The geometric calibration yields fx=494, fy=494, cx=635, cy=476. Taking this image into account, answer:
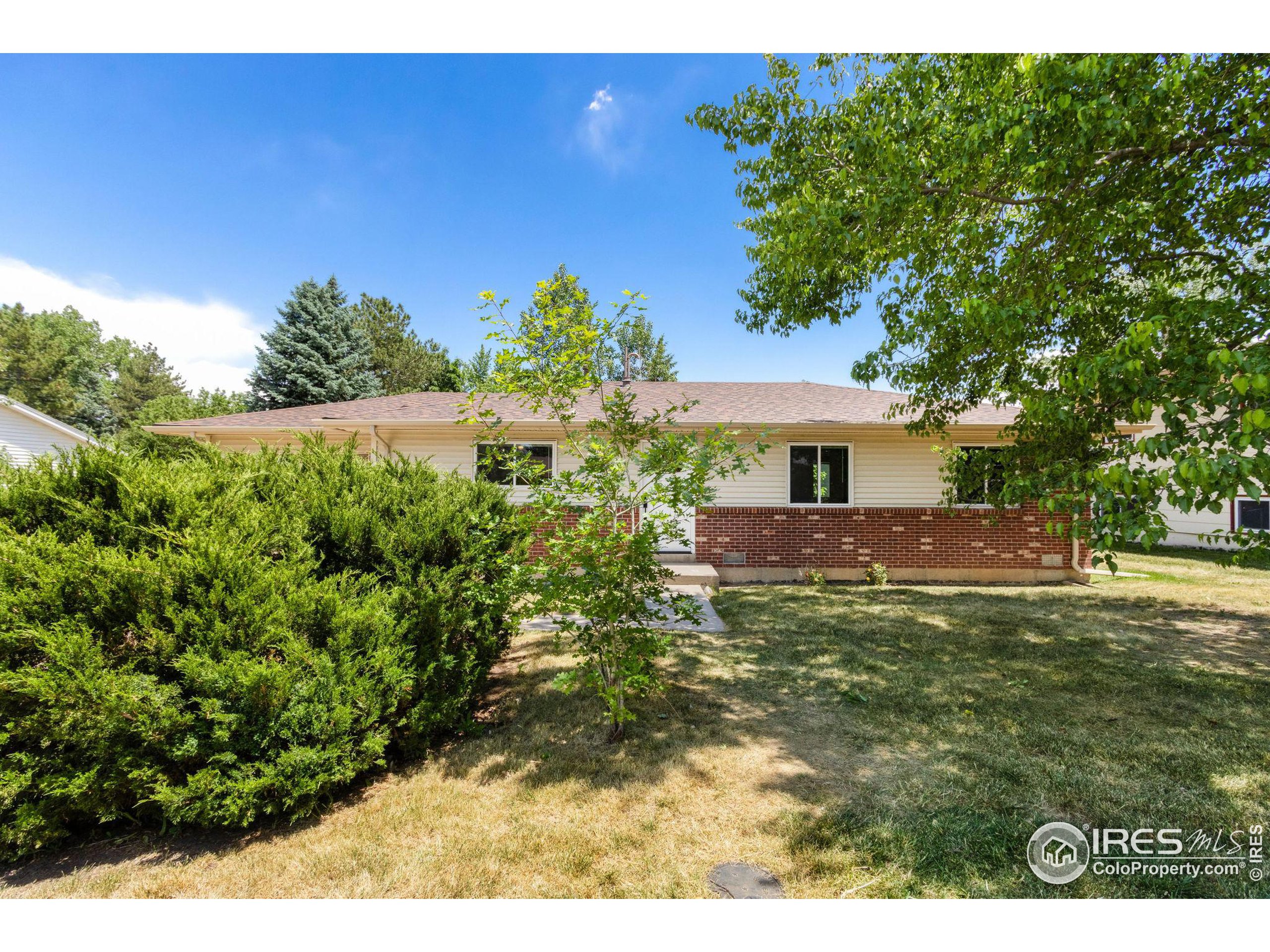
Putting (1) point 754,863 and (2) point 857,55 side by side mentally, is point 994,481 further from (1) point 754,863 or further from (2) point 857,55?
(1) point 754,863

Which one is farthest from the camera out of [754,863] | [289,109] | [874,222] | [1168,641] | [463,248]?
[463,248]

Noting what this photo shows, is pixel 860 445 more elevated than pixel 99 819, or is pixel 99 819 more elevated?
pixel 860 445

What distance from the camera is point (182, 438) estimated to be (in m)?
10.9

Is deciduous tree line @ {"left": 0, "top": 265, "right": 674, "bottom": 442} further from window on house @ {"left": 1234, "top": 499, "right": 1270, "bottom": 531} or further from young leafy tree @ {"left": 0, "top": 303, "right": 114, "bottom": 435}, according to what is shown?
window on house @ {"left": 1234, "top": 499, "right": 1270, "bottom": 531}

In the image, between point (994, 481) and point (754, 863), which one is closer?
point (754, 863)

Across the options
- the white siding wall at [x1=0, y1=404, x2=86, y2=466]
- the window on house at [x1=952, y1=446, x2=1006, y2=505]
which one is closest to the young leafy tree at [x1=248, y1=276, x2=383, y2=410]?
the white siding wall at [x1=0, y1=404, x2=86, y2=466]

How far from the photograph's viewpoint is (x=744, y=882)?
213 cm

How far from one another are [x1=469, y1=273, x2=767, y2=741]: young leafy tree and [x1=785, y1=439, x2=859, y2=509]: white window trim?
6.73 meters

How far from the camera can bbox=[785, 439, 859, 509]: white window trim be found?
9.74m

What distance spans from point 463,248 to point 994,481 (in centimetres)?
1154

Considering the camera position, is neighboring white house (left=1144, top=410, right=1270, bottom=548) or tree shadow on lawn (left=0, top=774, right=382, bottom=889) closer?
tree shadow on lawn (left=0, top=774, right=382, bottom=889)

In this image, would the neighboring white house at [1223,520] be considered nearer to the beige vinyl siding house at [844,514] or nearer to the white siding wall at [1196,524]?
the white siding wall at [1196,524]

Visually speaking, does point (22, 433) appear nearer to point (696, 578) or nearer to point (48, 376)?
point (696, 578)
